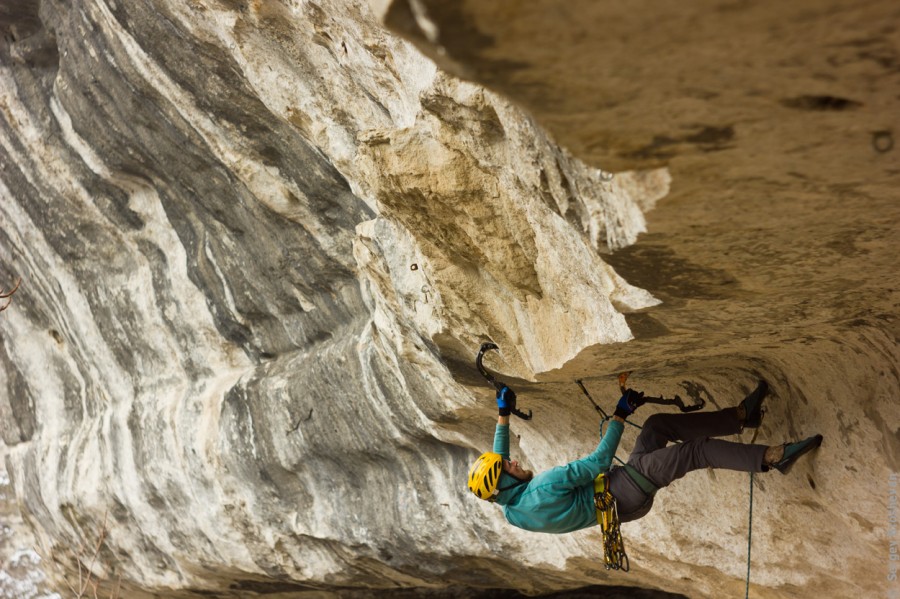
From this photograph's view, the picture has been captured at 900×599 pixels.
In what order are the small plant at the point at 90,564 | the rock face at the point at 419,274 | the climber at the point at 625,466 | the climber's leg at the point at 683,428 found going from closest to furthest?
1. the rock face at the point at 419,274
2. the climber at the point at 625,466
3. the climber's leg at the point at 683,428
4. the small plant at the point at 90,564

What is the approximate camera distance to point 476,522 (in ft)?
20.0

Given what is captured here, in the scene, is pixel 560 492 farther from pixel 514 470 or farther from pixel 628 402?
pixel 628 402

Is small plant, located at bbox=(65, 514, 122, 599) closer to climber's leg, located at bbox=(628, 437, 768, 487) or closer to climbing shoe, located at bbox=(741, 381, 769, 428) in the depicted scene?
climber's leg, located at bbox=(628, 437, 768, 487)

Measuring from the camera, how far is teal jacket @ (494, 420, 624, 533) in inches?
166

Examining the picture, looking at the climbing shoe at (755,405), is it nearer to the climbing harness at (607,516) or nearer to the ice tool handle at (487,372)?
the climbing harness at (607,516)

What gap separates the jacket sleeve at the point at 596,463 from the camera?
418 centimetres

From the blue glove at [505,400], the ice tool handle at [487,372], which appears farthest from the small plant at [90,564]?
the blue glove at [505,400]

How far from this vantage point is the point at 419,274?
15.1ft

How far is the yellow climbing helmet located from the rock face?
1.63 feet

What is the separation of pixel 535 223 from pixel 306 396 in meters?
3.21

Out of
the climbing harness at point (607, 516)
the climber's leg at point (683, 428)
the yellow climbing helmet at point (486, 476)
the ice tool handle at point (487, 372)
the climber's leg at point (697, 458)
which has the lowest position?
the climbing harness at point (607, 516)

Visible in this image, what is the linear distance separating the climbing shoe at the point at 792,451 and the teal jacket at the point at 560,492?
0.71 metres

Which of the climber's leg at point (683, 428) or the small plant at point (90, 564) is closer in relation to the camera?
the climber's leg at point (683, 428)

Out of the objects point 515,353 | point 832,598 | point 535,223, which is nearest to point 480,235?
point 535,223
